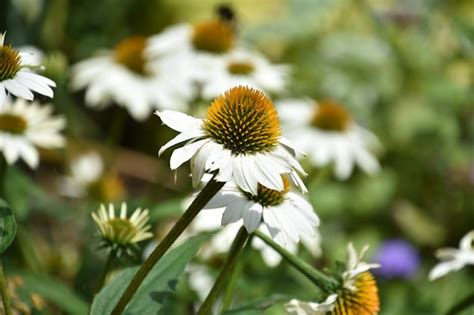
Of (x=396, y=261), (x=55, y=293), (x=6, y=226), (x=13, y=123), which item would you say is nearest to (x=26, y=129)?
(x=13, y=123)

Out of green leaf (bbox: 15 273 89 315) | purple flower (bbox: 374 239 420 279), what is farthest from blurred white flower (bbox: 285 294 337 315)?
purple flower (bbox: 374 239 420 279)

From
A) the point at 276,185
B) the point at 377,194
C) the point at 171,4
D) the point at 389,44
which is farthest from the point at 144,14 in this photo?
the point at 276,185

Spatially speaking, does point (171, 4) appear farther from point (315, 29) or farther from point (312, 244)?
point (312, 244)

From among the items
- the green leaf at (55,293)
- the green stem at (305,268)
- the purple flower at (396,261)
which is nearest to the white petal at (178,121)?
the green stem at (305,268)

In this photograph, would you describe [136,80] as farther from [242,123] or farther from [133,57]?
[242,123]

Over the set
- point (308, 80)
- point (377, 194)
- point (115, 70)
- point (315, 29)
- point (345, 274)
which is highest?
point (315, 29)

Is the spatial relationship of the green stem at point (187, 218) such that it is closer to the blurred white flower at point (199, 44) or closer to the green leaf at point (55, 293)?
the green leaf at point (55, 293)

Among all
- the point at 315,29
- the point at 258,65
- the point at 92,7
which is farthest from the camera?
the point at 92,7

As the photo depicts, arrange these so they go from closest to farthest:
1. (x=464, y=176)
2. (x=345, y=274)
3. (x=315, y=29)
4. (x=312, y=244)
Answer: (x=345, y=274) < (x=312, y=244) < (x=464, y=176) < (x=315, y=29)
